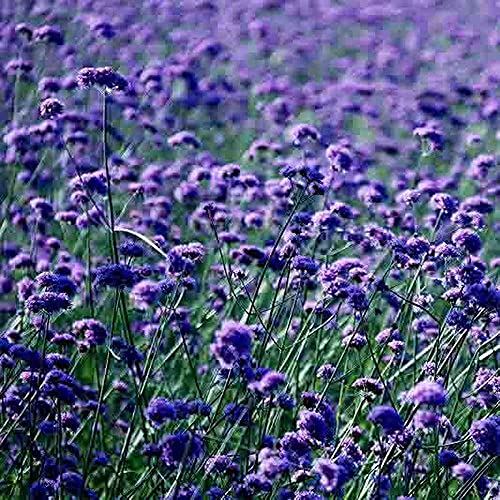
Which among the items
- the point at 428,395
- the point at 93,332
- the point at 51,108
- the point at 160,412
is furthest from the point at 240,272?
the point at 428,395

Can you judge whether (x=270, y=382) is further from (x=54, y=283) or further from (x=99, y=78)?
(x=99, y=78)

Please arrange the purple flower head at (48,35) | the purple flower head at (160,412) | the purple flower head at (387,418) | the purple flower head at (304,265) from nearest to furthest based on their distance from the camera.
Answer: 1. the purple flower head at (387,418)
2. the purple flower head at (160,412)
3. the purple flower head at (304,265)
4. the purple flower head at (48,35)

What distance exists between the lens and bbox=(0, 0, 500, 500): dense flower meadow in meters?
2.81

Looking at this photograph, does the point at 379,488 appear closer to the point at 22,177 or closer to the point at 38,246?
the point at 38,246

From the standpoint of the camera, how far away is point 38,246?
184 inches

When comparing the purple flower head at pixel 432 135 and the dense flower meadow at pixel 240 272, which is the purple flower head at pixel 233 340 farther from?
the purple flower head at pixel 432 135

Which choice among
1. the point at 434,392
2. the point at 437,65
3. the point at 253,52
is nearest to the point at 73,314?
the point at 434,392

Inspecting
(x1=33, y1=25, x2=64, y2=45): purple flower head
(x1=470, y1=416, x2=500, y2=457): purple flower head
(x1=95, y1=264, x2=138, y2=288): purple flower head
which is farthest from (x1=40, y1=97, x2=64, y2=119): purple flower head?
(x1=470, y1=416, x2=500, y2=457): purple flower head

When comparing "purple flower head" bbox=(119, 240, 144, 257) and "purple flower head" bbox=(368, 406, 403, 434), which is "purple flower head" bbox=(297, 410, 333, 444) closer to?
"purple flower head" bbox=(368, 406, 403, 434)

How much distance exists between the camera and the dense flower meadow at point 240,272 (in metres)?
2.81

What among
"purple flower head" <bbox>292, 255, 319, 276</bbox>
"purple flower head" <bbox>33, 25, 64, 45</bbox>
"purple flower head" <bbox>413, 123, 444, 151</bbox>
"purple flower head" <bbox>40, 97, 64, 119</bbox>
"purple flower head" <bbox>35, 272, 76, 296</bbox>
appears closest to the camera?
"purple flower head" <bbox>35, 272, 76, 296</bbox>

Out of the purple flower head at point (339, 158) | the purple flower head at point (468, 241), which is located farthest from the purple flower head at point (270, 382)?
the purple flower head at point (339, 158)

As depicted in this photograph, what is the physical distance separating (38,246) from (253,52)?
5.35 meters

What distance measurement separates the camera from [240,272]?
3.38 meters
